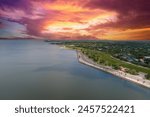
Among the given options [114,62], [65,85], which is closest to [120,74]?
[114,62]

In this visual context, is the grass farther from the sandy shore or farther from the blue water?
the blue water

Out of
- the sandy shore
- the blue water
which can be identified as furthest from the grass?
the blue water

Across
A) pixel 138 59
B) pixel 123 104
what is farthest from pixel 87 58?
pixel 123 104

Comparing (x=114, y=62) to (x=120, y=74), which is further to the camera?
(x=114, y=62)

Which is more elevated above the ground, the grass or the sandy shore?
the grass

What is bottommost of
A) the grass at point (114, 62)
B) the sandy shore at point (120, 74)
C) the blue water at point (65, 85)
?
the blue water at point (65, 85)

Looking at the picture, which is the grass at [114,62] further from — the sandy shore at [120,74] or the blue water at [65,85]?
the blue water at [65,85]

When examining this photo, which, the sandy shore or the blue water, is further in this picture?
the sandy shore

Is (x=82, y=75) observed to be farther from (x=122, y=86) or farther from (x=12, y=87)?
(x=12, y=87)

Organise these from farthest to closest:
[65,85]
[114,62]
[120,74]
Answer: [114,62] < [120,74] < [65,85]

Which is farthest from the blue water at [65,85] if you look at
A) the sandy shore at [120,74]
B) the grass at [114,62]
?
the grass at [114,62]

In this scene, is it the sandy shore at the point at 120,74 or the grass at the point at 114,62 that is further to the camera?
the grass at the point at 114,62

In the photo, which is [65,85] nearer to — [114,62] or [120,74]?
[120,74]
